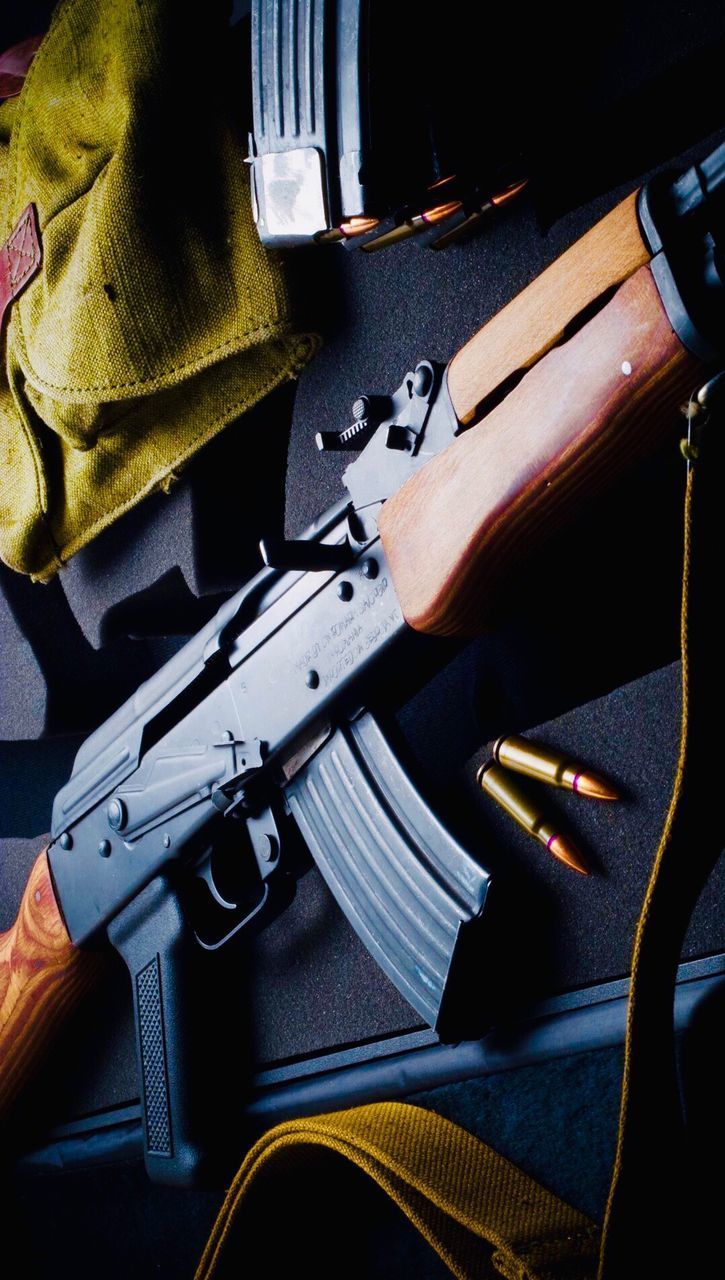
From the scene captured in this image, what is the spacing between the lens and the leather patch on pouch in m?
1.09

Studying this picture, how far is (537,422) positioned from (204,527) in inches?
20.3

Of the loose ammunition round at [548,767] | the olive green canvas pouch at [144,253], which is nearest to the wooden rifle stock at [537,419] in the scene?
the loose ammunition round at [548,767]

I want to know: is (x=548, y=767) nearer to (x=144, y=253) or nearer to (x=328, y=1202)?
(x=328, y=1202)

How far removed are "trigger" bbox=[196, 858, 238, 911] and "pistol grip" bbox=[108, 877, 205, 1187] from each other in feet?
0.11

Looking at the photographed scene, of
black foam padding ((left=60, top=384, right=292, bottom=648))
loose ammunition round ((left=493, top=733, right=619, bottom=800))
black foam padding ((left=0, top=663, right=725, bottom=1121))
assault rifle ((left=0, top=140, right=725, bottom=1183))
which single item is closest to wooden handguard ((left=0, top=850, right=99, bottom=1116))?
assault rifle ((left=0, top=140, right=725, bottom=1183))

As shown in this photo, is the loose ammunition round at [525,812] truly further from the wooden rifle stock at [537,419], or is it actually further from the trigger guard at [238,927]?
the trigger guard at [238,927]

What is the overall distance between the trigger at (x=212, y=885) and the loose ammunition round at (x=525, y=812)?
0.30 m

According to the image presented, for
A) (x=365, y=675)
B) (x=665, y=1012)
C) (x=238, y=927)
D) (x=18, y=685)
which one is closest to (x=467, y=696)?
(x=365, y=675)

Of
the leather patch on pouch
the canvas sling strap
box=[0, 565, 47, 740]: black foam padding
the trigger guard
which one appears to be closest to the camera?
the canvas sling strap

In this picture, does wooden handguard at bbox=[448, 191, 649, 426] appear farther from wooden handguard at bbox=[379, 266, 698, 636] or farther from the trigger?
the trigger

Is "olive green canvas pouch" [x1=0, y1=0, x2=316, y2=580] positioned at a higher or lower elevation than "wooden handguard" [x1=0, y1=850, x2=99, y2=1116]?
higher

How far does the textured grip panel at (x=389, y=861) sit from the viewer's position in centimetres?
79

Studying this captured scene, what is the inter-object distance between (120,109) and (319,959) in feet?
2.63

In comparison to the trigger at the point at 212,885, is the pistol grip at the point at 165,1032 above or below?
below
